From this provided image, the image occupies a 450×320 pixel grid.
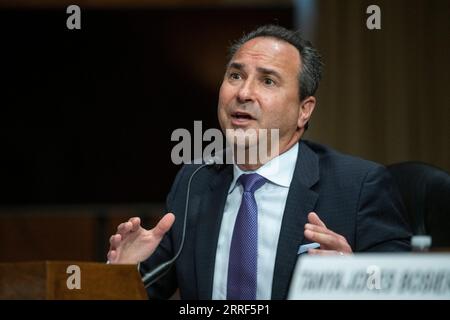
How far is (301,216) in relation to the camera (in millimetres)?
1825

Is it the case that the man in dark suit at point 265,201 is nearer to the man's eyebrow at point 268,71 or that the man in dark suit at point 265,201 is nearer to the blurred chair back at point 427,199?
the man's eyebrow at point 268,71

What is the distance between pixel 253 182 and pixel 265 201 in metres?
0.06

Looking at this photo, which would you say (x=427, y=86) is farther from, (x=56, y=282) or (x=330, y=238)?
(x=56, y=282)

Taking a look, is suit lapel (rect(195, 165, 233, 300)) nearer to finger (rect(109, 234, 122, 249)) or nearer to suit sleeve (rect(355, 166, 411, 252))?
finger (rect(109, 234, 122, 249))

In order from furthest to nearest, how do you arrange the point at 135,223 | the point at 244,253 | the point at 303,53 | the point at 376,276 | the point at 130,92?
the point at 130,92, the point at 303,53, the point at 244,253, the point at 135,223, the point at 376,276

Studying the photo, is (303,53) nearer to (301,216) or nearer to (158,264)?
(301,216)

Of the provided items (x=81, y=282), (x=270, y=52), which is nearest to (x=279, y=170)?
(x=270, y=52)

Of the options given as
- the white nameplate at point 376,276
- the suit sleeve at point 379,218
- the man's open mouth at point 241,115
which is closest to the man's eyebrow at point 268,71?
the man's open mouth at point 241,115

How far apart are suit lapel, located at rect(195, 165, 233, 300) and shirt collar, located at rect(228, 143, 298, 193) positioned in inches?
1.3

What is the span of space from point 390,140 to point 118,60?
148 cm

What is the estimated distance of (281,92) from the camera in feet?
6.41

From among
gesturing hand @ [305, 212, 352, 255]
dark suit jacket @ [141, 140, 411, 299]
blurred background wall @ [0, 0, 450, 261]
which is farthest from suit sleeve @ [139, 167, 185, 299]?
blurred background wall @ [0, 0, 450, 261]

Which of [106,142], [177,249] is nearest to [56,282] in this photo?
[177,249]

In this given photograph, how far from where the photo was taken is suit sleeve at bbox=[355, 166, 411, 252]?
1826 mm
